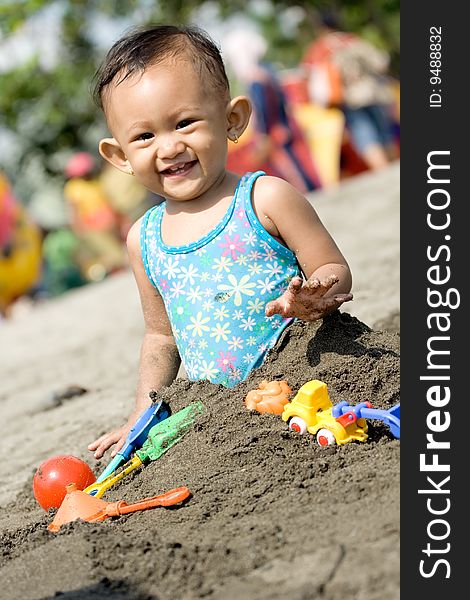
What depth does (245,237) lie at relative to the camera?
2848 mm

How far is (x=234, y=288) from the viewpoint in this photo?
2.87 m

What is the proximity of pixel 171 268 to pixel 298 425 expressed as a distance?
77 centimetres

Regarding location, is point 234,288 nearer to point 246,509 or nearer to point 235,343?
point 235,343

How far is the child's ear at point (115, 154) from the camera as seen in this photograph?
9.89 feet

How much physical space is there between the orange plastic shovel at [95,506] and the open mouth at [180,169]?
102 centimetres

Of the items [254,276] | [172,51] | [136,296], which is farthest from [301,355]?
[136,296]

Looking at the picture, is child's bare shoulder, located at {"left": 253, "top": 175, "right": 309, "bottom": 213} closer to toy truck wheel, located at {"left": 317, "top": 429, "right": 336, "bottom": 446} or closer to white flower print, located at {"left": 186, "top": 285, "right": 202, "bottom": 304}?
white flower print, located at {"left": 186, "top": 285, "right": 202, "bottom": 304}

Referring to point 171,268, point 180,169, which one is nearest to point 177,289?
point 171,268

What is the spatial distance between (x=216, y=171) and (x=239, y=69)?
9.50m

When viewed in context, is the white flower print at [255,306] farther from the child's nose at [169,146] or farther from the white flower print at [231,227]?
the child's nose at [169,146]

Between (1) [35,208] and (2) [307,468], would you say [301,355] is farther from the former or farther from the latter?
(1) [35,208]

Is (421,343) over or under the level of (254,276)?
under

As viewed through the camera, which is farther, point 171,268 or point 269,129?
point 269,129

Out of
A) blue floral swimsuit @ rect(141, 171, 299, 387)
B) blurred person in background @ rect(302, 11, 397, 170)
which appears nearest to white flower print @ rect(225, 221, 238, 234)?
blue floral swimsuit @ rect(141, 171, 299, 387)
